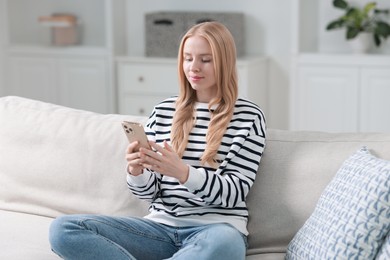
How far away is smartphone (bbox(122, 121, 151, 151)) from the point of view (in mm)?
2300

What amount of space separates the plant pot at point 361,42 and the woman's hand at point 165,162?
8.45 ft

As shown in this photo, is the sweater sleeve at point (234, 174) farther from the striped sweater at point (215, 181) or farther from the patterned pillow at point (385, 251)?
the patterned pillow at point (385, 251)

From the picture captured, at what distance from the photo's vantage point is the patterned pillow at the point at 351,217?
6.99 ft

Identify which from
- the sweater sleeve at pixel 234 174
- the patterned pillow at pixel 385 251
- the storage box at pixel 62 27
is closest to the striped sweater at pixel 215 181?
the sweater sleeve at pixel 234 174

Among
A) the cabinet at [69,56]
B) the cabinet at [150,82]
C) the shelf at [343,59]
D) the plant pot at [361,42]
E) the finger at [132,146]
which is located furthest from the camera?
the cabinet at [69,56]

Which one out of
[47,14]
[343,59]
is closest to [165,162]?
[343,59]

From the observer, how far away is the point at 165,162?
2318mm

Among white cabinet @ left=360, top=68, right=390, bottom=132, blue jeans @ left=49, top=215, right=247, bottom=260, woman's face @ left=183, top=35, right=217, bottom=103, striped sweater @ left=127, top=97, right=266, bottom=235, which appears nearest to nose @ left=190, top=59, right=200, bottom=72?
woman's face @ left=183, top=35, right=217, bottom=103

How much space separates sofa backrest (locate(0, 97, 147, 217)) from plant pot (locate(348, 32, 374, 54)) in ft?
7.31

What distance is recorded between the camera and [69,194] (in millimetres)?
2777

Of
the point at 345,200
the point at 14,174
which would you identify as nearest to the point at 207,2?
the point at 14,174

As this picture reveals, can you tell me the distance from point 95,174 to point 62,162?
0.13 m

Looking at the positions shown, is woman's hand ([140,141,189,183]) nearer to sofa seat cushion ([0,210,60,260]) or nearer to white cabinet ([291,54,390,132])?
sofa seat cushion ([0,210,60,260])

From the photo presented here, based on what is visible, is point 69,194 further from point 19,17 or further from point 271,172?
point 19,17
